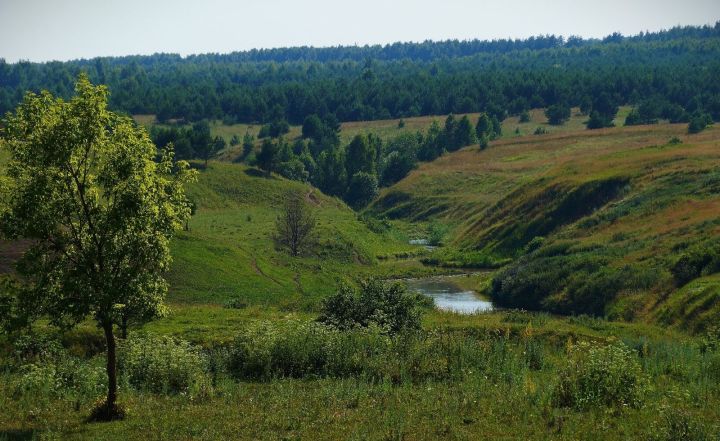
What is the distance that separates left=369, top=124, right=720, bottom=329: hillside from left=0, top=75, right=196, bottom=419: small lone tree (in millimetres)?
39977

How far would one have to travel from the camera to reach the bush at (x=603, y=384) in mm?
25984

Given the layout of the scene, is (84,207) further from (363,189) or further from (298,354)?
(363,189)

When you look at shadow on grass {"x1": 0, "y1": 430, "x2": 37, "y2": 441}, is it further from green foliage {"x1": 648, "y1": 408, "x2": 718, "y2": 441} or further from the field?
green foliage {"x1": 648, "y1": 408, "x2": 718, "y2": 441}

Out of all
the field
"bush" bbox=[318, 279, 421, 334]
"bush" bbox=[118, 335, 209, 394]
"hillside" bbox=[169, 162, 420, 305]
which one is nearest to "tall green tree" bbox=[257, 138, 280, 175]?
"hillside" bbox=[169, 162, 420, 305]

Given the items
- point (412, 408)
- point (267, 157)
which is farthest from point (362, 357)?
point (267, 157)

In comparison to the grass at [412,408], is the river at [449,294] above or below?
below

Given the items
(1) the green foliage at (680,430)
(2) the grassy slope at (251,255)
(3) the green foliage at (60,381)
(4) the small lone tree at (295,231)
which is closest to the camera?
(1) the green foliage at (680,430)

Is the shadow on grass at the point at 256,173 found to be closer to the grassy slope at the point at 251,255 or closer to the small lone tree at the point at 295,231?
the grassy slope at the point at 251,255

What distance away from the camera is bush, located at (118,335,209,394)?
30312 millimetres

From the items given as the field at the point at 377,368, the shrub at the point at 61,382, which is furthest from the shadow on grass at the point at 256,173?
the shrub at the point at 61,382

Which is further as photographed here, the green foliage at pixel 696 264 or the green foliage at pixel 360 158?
the green foliage at pixel 360 158

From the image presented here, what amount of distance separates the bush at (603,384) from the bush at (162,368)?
41.3 feet

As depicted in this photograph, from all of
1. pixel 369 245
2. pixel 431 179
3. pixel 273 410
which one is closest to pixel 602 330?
pixel 273 410

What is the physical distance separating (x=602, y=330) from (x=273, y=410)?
2434 centimetres
